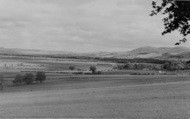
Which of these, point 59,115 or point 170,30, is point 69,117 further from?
point 170,30

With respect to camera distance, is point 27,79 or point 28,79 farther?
point 28,79

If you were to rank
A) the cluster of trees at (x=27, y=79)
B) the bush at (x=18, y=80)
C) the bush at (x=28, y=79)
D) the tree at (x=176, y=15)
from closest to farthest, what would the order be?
the tree at (x=176, y=15) < the bush at (x=18, y=80) < the cluster of trees at (x=27, y=79) < the bush at (x=28, y=79)

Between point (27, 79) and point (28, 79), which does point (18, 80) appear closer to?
point (27, 79)

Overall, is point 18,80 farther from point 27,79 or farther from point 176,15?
point 176,15

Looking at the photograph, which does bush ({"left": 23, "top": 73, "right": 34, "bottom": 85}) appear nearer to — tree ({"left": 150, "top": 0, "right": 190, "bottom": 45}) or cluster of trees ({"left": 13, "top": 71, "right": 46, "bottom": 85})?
cluster of trees ({"left": 13, "top": 71, "right": 46, "bottom": 85})

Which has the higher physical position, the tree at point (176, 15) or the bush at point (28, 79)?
the tree at point (176, 15)

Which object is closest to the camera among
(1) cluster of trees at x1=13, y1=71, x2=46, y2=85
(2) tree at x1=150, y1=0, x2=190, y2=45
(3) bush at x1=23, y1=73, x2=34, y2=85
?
(2) tree at x1=150, y1=0, x2=190, y2=45

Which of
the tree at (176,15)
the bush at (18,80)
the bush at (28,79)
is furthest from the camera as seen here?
the bush at (28,79)

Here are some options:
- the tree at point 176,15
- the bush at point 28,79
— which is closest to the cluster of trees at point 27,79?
the bush at point 28,79

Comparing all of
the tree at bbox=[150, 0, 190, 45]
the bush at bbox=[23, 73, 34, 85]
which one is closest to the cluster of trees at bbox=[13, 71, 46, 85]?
the bush at bbox=[23, 73, 34, 85]

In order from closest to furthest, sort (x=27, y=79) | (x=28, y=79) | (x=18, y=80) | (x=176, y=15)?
(x=176, y=15)
(x=18, y=80)
(x=27, y=79)
(x=28, y=79)

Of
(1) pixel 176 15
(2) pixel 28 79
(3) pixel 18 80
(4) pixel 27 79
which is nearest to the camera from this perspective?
(1) pixel 176 15

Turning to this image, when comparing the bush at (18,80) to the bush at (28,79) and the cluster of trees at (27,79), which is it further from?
the bush at (28,79)

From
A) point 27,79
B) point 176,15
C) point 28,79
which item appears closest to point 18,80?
point 27,79
